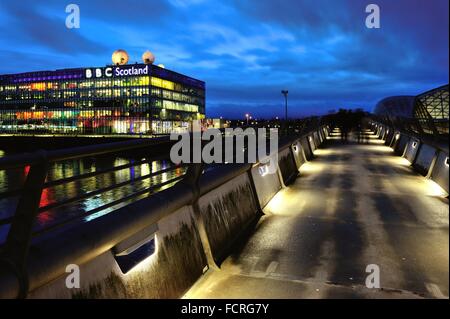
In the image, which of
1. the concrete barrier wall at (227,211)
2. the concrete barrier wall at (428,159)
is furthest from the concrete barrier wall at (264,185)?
the concrete barrier wall at (428,159)

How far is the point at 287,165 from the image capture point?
43.3 feet

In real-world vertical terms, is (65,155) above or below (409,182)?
above

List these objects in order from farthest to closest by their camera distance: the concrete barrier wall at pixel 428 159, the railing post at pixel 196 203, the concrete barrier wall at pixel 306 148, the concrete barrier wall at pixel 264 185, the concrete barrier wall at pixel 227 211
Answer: the concrete barrier wall at pixel 306 148
the concrete barrier wall at pixel 428 159
the concrete barrier wall at pixel 264 185
the concrete barrier wall at pixel 227 211
the railing post at pixel 196 203

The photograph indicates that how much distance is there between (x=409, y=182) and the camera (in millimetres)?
11727

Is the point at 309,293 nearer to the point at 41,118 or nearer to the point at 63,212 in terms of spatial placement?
the point at 63,212

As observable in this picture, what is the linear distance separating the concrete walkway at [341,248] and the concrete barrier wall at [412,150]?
5.56 m

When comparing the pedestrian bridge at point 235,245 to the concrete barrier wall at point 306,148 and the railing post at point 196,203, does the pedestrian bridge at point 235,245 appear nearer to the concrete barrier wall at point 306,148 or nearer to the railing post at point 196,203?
the railing post at point 196,203

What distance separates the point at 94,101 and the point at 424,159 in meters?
114

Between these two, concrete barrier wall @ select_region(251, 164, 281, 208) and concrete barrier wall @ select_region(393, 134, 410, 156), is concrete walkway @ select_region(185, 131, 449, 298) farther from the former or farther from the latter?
concrete barrier wall @ select_region(393, 134, 410, 156)

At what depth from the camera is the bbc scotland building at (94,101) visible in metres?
113

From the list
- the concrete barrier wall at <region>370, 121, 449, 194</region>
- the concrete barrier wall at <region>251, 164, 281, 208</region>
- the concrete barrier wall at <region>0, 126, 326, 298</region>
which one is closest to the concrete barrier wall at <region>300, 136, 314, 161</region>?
the concrete barrier wall at <region>370, 121, 449, 194</region>

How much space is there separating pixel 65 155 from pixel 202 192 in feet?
9.60

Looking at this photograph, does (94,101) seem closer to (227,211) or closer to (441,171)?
(441,171)
